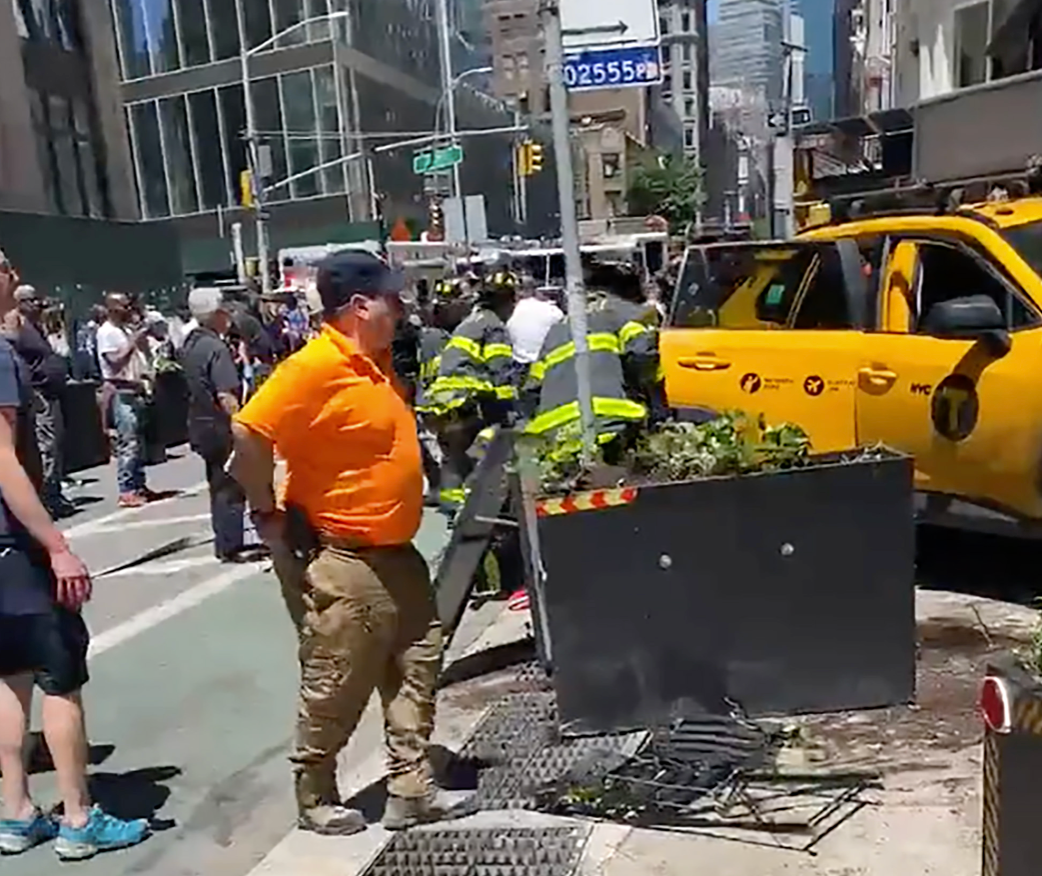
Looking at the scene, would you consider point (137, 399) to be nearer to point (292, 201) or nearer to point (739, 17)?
point (292, 201)

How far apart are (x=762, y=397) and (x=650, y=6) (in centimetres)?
275

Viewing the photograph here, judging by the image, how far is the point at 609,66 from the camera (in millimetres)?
5246

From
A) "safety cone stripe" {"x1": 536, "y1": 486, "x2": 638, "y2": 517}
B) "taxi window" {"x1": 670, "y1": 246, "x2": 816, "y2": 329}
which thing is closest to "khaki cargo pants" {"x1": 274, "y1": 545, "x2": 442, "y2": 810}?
"safety cone stripe" {"x1": 536, "y1": 486, "x2": 638, "y2": 517}

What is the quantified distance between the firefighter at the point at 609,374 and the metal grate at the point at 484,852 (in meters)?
1.58

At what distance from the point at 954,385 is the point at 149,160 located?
56.0 meters

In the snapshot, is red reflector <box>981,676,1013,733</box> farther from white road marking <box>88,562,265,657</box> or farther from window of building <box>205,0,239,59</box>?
window of building <box>205,0,239,59</box>

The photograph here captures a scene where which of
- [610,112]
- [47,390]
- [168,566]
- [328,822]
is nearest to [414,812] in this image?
[328,822]

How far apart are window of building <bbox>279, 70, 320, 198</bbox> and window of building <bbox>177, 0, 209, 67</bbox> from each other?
4.95 metres

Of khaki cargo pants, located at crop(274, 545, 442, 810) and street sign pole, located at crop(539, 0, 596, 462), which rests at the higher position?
street sign pole, located at crop(539, 0, 596, 462)

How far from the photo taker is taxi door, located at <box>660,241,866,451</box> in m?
7.12

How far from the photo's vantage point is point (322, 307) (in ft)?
14.1

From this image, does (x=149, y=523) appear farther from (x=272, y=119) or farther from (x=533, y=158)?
(x=272, y=119)

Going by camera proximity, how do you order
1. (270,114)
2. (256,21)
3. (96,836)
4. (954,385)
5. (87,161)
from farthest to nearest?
(256,21) < (270,114) < (87,161) < (954,385) < (96,836)

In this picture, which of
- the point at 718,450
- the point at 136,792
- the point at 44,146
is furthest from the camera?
the point at 44,146
